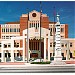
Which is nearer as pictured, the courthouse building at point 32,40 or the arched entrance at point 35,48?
the courthouse building at point 32,40

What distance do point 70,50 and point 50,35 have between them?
2.66 m

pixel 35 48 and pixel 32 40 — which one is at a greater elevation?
pixel 32 40

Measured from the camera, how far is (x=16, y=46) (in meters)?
24.6

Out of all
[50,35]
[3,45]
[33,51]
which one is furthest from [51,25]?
[3,45]

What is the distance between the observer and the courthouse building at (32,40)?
22.9m

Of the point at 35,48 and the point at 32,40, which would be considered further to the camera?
the point at 35,48

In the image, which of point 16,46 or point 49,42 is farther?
point 16,46

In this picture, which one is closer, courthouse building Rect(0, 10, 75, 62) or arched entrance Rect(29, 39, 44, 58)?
courthouse building Rect(0, 10, 75, 62)

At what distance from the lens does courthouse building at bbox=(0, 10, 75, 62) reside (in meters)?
22.9

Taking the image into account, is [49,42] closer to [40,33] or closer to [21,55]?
[40,33]

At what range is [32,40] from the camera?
23.9 m

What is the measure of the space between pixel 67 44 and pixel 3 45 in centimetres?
510

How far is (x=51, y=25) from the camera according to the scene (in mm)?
24859

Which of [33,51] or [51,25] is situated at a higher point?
A: [51,25]
